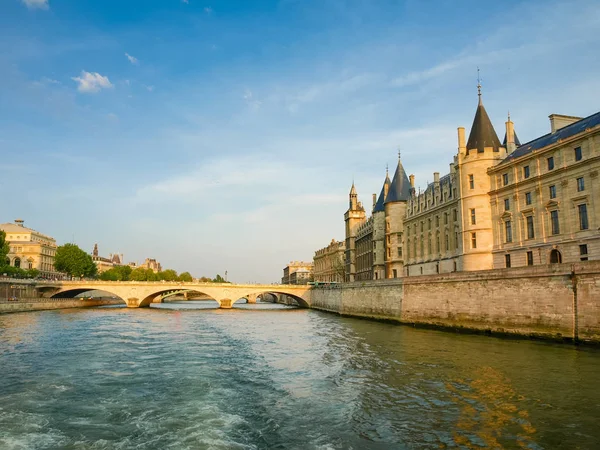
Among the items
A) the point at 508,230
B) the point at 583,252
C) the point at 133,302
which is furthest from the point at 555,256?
the point at 133,302

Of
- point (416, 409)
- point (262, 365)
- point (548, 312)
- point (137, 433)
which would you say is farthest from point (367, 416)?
point (548, 312)

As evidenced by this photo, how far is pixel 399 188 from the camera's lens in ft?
230

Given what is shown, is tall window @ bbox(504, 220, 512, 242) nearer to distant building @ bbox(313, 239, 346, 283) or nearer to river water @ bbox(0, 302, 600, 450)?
river water @ bbox(0, 302, 600, 450)

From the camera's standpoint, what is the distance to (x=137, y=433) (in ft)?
37.6

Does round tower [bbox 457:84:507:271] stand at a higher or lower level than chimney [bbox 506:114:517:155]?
lower

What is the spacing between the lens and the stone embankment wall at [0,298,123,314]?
58.0 metres

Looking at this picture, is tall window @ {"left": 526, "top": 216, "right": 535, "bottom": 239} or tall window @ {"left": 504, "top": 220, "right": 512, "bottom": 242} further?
tall window @ {"left": 504, "top": 220, "right": 512, "bottom": 242}

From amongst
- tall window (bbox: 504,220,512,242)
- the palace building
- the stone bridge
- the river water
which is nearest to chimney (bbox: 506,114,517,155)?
the palace building

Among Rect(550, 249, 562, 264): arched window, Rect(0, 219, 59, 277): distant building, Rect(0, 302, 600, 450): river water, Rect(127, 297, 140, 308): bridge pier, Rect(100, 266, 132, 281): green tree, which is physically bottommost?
Rect(0, 302, 600, 450): river water

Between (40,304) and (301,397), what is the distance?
211ft

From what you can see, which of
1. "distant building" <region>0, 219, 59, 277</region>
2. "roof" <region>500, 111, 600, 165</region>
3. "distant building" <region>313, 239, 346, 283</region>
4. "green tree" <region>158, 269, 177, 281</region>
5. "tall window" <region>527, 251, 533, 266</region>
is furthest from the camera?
"green tree" <region>158, 269, 177, 281</region>

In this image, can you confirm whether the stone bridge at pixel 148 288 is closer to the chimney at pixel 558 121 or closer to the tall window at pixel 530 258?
the tall window at pixel 530 258

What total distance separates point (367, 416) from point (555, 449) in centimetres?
455

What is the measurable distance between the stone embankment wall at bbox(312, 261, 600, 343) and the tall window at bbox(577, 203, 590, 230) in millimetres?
7289
